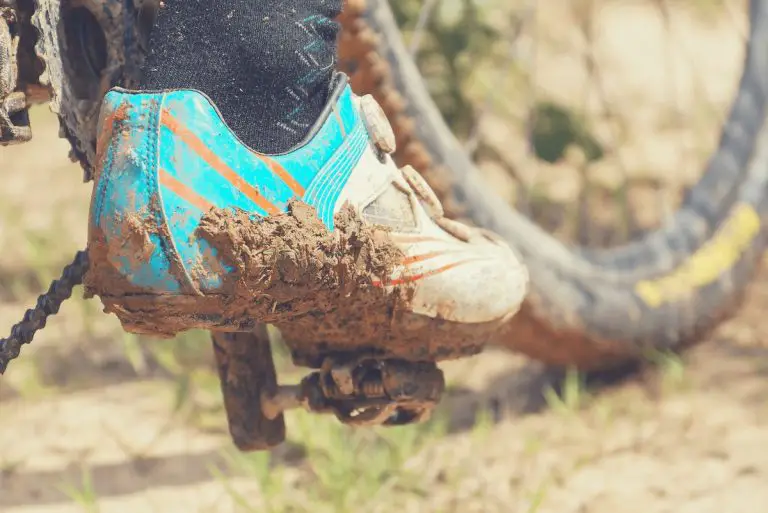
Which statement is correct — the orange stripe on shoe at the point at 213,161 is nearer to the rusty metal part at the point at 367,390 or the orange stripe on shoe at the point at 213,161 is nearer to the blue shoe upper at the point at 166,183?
the blue shoe upper at the point at 166,183

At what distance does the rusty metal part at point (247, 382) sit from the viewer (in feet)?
3.71

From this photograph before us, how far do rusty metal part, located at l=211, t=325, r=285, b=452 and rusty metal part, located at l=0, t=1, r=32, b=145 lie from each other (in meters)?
0.31

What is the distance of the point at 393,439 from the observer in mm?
1542

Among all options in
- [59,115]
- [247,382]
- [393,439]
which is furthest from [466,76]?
[59,115]

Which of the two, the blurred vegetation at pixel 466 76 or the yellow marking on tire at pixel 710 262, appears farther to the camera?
the blurred vegetation at pixel 466 76

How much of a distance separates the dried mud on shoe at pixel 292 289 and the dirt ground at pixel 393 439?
1.43 ft

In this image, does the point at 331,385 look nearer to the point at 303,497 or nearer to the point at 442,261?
the point at 442,261

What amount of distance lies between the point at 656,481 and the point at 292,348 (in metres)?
0.63

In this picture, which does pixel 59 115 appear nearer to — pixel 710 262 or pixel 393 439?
pixel 393 439

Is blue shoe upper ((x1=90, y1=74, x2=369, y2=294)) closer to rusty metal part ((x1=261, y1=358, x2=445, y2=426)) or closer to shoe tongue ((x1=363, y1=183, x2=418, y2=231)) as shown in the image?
shoe tongue ((x1=363, y1=183, x2=418, y2=231))

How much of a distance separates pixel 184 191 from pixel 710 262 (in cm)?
126

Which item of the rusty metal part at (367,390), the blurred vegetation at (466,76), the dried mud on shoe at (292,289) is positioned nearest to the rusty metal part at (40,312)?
the dried mud on shoe at (292,289)

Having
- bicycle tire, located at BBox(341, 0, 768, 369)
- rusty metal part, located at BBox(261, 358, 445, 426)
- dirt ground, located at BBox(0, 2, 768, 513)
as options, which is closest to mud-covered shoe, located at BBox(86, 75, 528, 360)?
rusty metal part, located at BBox(261, 358, 445, 426)

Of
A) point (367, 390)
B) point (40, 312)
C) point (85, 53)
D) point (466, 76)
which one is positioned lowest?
point (367, 390)
